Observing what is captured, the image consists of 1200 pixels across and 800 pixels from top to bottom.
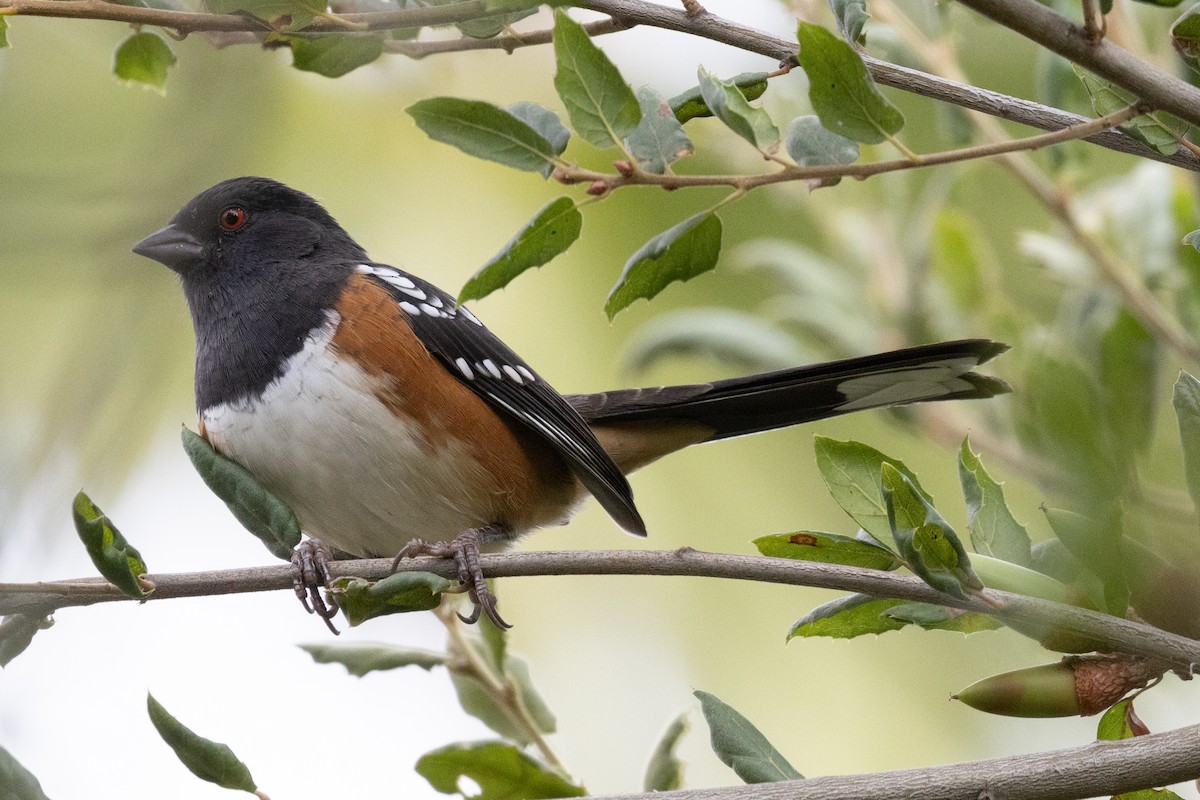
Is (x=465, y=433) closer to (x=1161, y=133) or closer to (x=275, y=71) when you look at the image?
(x=1161, y=133)

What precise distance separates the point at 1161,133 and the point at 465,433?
1412 mm

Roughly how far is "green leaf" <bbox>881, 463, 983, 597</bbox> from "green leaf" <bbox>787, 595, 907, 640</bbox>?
0.21 meters

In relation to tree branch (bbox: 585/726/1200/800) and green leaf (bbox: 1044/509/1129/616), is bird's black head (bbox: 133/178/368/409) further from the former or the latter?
green leaf (bbox: 1044/509/1129/616)

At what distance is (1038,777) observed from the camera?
3.38 ft

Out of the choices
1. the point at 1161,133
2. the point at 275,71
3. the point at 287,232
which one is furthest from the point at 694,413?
the point at 275,71

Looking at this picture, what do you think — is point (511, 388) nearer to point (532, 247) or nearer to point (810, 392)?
point (810, 392)

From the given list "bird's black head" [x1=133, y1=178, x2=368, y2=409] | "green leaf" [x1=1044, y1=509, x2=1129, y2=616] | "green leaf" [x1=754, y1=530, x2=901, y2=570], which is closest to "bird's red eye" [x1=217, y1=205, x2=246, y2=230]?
"bird's black head" [x1=133, y1=178, x2=368, y2=409]

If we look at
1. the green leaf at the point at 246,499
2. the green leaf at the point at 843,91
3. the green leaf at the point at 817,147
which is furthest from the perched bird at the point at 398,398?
the green leaf at the point at 843,91

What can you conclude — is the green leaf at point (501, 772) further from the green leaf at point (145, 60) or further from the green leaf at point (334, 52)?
the green leaf at point (145, 60)

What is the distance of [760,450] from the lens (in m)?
4.35

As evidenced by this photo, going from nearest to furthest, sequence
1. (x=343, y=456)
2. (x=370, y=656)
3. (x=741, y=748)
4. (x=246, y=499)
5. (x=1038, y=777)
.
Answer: (x=1038, y=777) < (x=741, y=748) < (x=246, y=499) < (x=370, y=656) < (x=343, y=456)

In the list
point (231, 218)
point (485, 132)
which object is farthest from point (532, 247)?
point (231, 218)

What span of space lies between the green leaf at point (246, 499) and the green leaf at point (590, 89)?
1.87ft

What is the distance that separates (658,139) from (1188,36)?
0.54 meters
